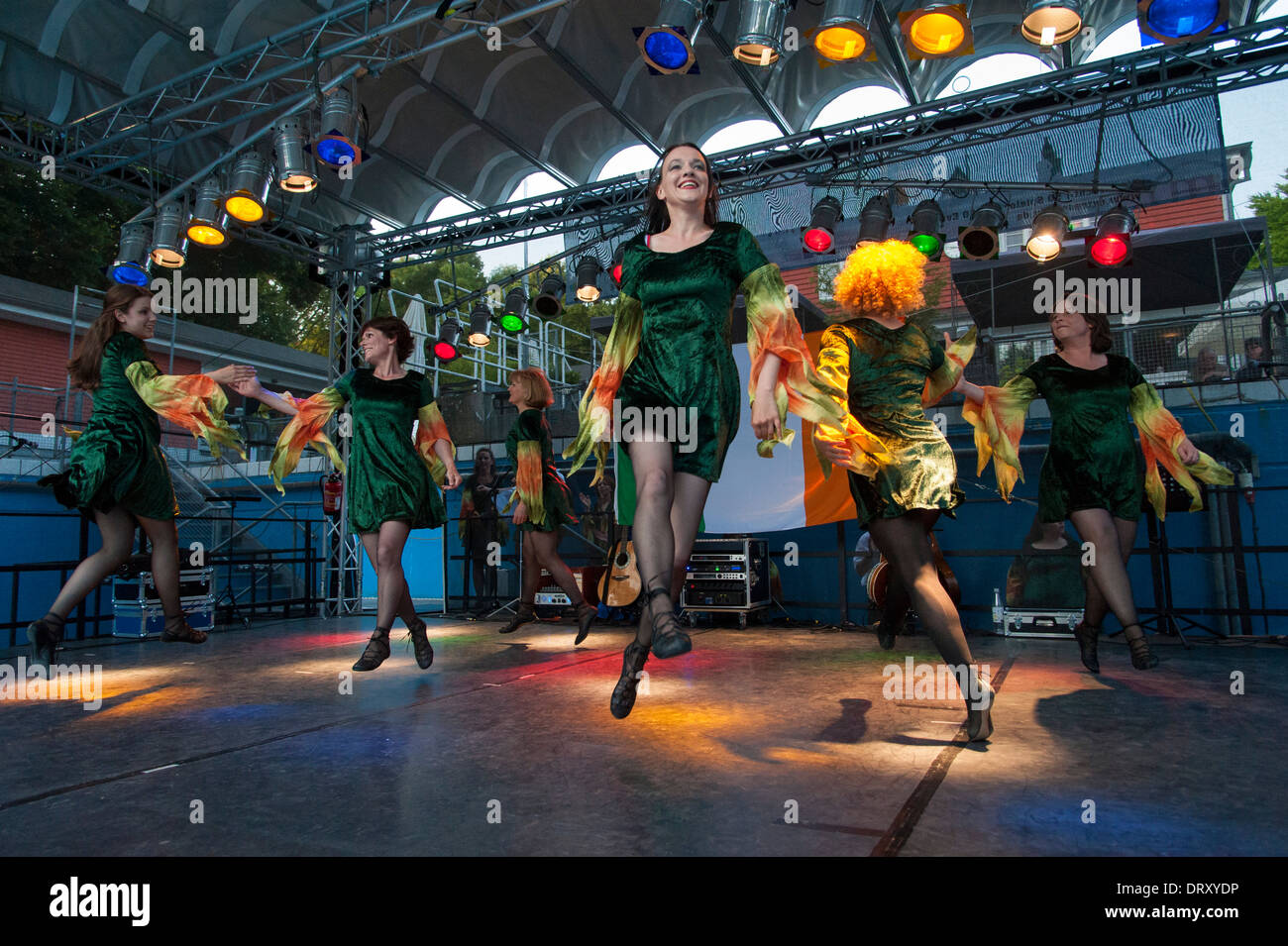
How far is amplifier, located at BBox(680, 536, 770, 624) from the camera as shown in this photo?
23.2 ft

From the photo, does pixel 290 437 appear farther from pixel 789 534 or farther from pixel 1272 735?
pixel 789 534

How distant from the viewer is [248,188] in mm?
7281

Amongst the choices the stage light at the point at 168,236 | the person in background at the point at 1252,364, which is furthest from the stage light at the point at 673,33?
the person in background at the point at 1252,364

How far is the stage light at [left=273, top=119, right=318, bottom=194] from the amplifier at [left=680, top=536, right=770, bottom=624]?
4.70 m

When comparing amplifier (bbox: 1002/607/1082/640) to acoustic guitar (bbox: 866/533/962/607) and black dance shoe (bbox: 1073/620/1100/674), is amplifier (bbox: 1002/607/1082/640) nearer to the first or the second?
acoustic guitar (bbox: 866/533/962/607)

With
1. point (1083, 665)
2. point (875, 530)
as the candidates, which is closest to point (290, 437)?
point (875, 530)

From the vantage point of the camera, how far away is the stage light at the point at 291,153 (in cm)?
677

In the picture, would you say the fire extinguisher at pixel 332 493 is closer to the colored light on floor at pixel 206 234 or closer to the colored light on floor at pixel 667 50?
the colored light on floor at pixel 206 234

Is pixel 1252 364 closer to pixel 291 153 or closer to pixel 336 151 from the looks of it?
pixel 336 151

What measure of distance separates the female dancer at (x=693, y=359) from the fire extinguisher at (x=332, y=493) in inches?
294

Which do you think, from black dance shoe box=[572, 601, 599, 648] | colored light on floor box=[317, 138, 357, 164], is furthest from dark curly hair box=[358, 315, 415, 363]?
colored light on floor box=[317, 138, 357, 164]

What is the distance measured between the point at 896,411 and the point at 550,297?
302 inches

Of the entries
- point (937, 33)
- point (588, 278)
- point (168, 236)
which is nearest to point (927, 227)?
point (937, 33)

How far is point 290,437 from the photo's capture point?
4.16 metres
